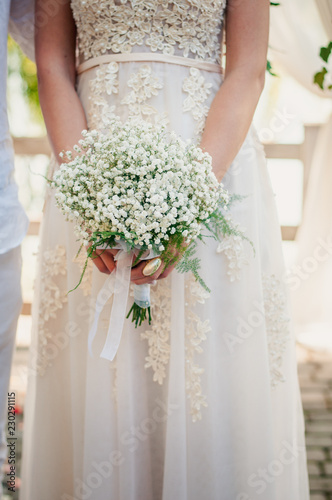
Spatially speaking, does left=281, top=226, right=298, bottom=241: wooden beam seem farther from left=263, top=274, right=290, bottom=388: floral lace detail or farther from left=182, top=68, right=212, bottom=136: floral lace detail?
left=182, top=68, right=212, bottom=136: floral lace detail

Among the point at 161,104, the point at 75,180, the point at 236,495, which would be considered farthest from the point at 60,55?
the point at 236,495

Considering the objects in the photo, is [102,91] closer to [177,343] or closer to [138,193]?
[138,193]

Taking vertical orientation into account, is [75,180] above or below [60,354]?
above

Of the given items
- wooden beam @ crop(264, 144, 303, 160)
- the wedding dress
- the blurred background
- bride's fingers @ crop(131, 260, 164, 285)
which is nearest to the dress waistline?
the wedding dress

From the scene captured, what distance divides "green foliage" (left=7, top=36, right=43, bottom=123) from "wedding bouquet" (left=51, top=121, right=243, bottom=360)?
177 inches

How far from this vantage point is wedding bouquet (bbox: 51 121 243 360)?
119cm

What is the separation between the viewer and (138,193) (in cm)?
119

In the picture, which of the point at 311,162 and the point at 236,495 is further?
the point at 311,162

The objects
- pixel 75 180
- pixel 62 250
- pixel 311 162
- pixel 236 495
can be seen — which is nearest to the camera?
pixel 75 180

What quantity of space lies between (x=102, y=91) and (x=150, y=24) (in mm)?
254

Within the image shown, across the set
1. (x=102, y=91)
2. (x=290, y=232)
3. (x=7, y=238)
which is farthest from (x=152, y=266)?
(x=290, y=232)

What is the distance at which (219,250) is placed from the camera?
5.00 ft

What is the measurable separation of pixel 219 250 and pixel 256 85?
1.83 feet

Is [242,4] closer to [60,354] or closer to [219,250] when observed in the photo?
[219,250]
